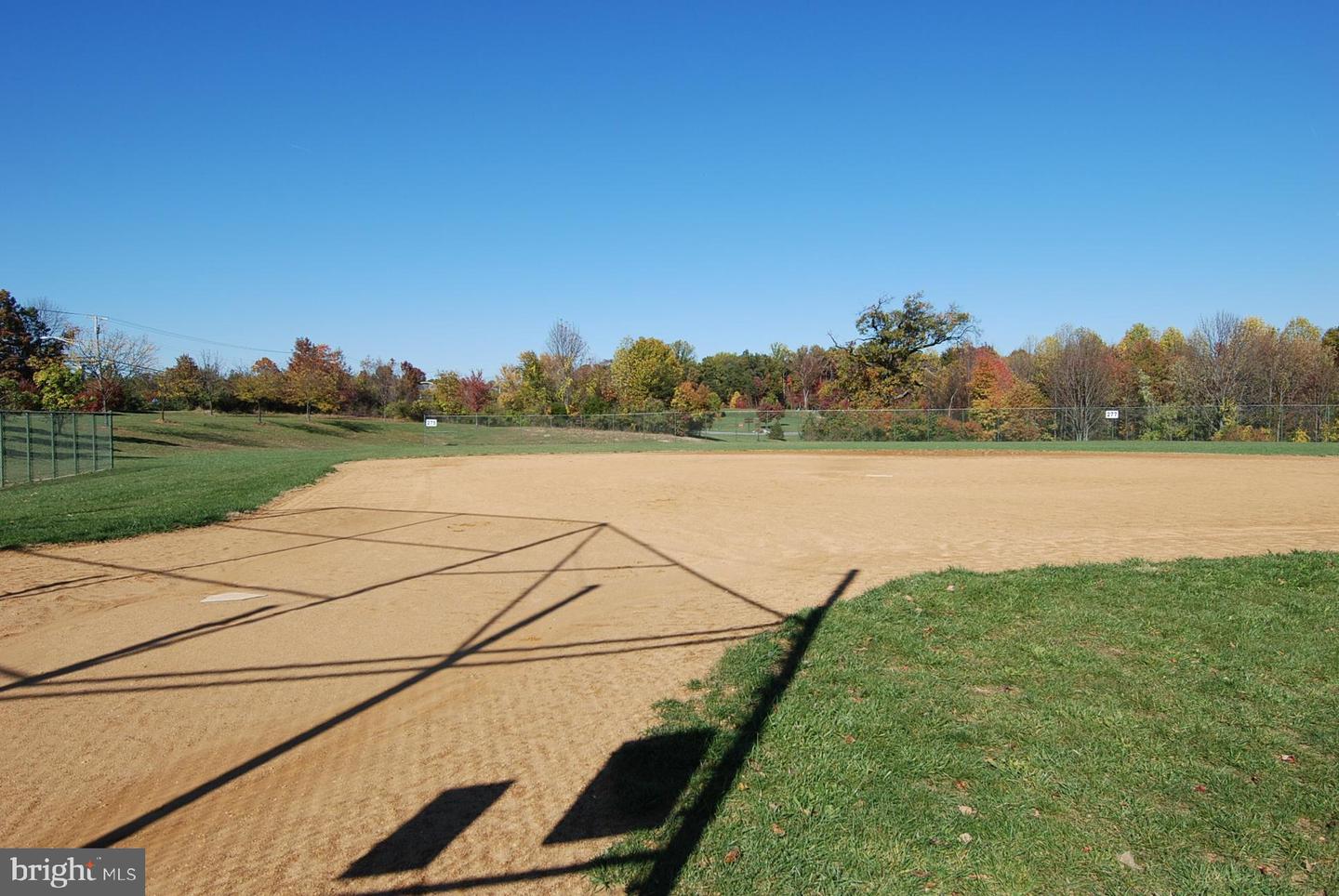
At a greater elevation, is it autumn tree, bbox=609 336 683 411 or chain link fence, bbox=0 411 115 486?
autumn tree, bbox=609 336 683 411

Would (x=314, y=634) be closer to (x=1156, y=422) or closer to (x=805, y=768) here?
(x=805, y=768)

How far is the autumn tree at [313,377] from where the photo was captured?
68.3m

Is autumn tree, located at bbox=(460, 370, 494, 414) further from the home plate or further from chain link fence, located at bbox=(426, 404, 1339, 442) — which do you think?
the home plate

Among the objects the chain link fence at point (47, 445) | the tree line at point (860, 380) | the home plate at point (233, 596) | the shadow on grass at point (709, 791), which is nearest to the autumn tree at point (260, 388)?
the tree line at point (860, 380)

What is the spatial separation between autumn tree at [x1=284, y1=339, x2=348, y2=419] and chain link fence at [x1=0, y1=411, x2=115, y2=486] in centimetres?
4064

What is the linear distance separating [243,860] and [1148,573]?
9.24 meters

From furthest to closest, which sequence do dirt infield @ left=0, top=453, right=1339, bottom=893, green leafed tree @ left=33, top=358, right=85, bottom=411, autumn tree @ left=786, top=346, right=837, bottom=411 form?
autumn tree @ left=786, top=346, right=837, bottom=411
green leafed tree @ left=33, top=358, right=85, bottom=411
dirt infield @ left=0, top=453, right=1339, bottom=893

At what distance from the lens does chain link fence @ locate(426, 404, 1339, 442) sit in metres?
41.8

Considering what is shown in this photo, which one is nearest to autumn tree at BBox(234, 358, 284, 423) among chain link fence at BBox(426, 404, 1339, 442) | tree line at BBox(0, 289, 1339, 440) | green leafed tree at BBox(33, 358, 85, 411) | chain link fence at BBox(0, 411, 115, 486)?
tree line at BBox(0, 289, 1339, 440)

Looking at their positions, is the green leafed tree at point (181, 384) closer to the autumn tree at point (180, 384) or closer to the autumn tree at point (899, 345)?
the autumn tree at point (180, 384)

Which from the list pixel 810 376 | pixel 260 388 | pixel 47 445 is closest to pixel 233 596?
pixel 47 445

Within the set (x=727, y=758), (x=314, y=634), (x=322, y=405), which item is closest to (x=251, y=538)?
(x=314, y=634)

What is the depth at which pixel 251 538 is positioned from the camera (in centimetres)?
1216

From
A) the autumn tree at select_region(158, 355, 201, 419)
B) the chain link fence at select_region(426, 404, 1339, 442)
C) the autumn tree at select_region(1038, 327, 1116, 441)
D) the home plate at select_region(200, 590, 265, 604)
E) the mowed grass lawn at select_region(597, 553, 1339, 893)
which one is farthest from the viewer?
the autumn tree at select_region(158, 355, 201, 419)
